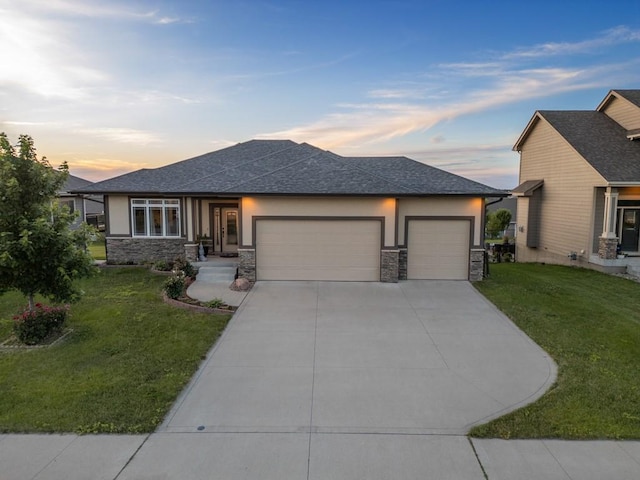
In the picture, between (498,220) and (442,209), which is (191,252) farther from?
(498,220)

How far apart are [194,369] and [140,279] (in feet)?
26.9

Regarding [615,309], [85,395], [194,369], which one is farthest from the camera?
[615,309]

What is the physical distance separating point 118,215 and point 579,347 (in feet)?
53.1

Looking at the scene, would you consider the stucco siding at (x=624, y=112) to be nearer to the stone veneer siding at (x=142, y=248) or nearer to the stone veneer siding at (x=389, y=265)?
the stone veneer siding at (x=389, y=265)

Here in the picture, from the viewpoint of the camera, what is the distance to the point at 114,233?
54.4 feet

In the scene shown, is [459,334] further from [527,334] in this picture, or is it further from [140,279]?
[140,279]

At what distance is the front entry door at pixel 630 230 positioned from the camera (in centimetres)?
1738

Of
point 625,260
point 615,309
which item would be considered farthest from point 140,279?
point 625,260

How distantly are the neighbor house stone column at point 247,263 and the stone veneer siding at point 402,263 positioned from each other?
5081 millimetres

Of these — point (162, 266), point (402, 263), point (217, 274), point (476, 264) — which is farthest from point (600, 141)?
point (162, 266)

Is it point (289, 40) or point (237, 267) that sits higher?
point (289, 40)

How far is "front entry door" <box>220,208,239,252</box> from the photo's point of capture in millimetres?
16922

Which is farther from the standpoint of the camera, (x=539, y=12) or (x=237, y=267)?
(x=539, y=12)

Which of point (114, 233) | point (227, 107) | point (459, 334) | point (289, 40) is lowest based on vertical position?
point (459, 334)
